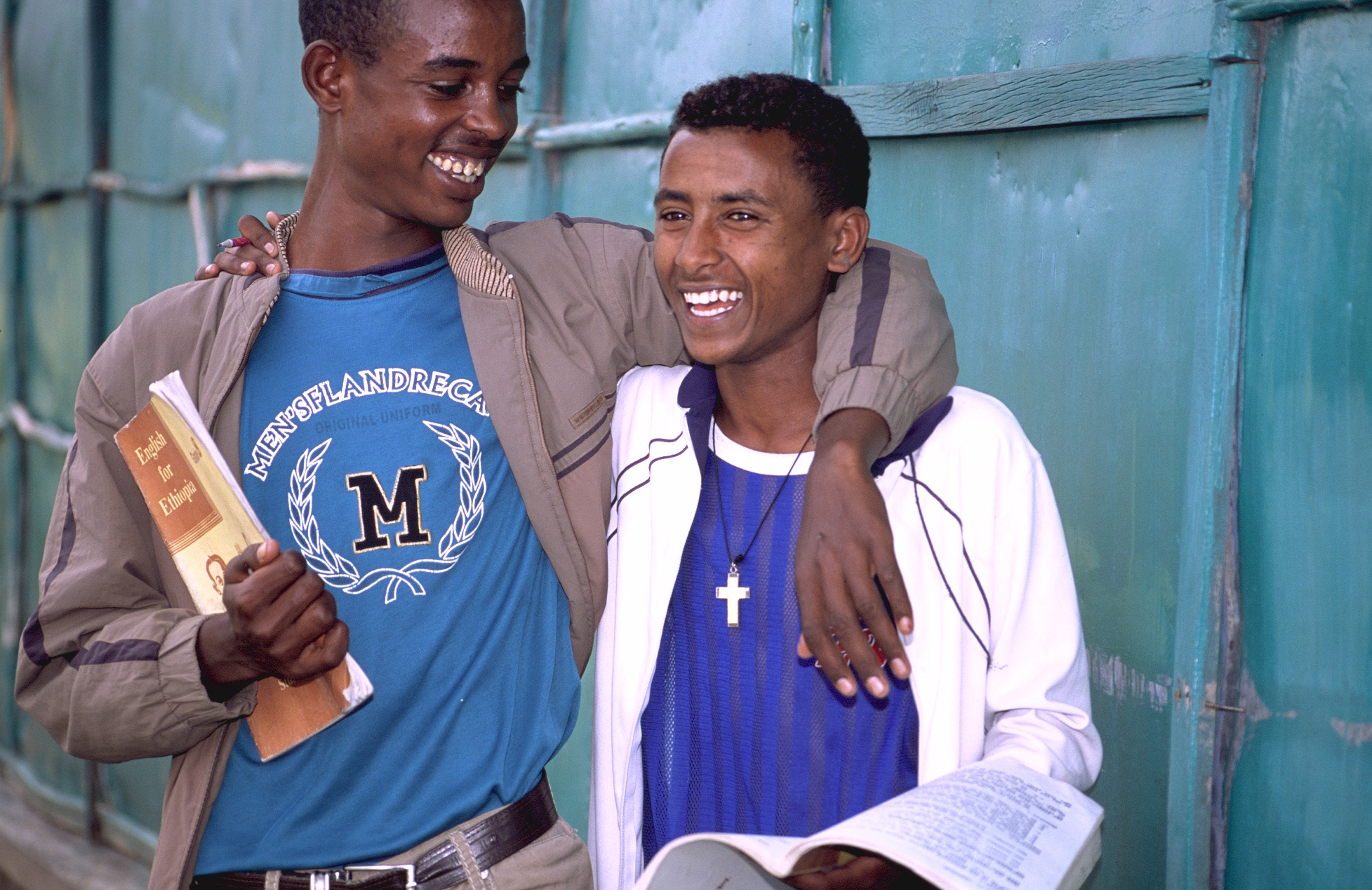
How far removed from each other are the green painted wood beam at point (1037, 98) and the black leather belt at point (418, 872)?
1.50 metres

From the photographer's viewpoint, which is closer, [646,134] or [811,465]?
[811,465]

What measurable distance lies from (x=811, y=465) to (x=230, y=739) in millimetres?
955

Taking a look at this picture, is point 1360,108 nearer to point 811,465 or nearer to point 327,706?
point 811,465

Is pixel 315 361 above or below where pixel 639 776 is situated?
above

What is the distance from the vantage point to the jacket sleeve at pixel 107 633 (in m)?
1.82

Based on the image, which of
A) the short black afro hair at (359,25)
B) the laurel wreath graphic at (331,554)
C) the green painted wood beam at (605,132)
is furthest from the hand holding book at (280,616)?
the green painted wood beam at (605,132)

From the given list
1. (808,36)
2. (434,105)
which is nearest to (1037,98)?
(808,36)

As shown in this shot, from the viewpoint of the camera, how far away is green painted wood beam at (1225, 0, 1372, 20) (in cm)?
198

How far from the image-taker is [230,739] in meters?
1.96

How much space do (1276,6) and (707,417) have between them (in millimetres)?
1068

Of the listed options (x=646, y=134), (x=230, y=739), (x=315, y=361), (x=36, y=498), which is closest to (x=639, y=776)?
(x=230, y=739)

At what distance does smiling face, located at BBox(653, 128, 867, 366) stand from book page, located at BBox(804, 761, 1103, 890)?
741 millimetres

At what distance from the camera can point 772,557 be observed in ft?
6.48

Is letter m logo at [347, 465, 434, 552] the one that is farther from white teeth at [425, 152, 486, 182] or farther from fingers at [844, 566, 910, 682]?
fingers at [844, 566, 910, 682]
